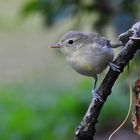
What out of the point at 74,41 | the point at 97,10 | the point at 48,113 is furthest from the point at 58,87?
the point at 74,41

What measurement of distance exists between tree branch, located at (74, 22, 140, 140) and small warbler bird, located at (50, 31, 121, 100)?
48 cm

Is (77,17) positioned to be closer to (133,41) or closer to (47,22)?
(47,22)

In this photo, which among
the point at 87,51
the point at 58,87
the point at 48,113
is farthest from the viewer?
the point at 58,87

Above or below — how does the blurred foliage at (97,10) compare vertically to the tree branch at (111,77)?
above

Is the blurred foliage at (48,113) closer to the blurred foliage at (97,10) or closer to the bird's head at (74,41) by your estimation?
the blurred foliage at (97,10)

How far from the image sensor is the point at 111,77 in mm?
2789

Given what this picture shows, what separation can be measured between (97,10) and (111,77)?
297 cm

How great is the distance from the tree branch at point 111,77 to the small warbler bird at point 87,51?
0.48 m

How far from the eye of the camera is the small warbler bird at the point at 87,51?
3365mm

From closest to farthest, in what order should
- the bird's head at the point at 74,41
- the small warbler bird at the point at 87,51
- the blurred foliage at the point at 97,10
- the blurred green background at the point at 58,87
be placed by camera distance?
the small warbler bird at the point at 87,51 < the bird's head at the point at 74,41 < the blurred foliage at the point at 97,10 < the blurred green background at the point at 58,87

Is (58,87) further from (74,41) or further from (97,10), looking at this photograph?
(74,41)

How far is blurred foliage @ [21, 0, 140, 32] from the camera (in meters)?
5.50

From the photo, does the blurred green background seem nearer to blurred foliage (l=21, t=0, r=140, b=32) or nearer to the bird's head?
blurred foliage (l=21, t=0, r=140, b=32)

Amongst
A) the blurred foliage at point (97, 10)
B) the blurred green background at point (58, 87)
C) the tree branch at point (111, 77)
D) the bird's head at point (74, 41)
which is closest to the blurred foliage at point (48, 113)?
the blurred green background at point (58, 87)
